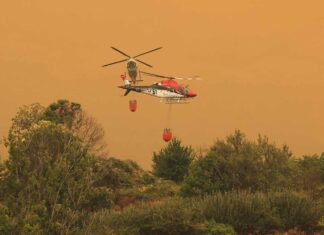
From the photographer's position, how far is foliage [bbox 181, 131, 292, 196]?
34719 millimetres

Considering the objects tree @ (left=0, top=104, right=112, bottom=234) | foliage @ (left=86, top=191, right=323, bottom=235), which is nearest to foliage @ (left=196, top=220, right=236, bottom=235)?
foliage @ (left=86, top=191, right=323, bottom=235)

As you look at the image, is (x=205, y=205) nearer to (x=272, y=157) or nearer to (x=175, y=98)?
(x=175, y=98)

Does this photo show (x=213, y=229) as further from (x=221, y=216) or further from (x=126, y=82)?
(x=126, y=82)

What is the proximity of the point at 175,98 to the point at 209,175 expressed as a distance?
7427 millimetres

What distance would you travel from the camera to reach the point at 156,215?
24.5 meters

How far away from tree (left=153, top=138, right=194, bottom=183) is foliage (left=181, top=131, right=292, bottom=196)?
18503mm

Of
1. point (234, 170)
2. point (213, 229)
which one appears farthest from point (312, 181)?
point (213, 229)

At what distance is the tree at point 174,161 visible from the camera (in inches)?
2178

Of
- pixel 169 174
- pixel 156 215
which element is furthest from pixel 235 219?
pixel 169 174

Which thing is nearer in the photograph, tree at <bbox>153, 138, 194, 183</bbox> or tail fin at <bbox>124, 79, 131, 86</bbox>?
tail fin at <bbox>124, 79, 131, 86</bbox>

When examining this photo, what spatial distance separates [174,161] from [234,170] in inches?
821

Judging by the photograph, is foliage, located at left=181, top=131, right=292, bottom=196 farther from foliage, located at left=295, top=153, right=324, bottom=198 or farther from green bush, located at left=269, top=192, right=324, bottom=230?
green bush, located at left=269, top=192, right=324, bottom=230

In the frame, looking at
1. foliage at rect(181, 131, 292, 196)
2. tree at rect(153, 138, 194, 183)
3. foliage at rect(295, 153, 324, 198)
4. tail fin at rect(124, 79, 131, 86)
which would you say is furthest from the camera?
tree at rect(153, 138, 194, 183)

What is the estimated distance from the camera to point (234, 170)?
3516cm
